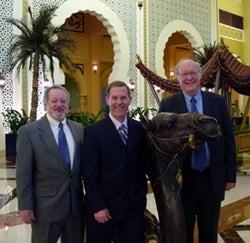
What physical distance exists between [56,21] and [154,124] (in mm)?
10275

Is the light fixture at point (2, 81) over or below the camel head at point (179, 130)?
over

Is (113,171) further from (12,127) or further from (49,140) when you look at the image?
(12,127)

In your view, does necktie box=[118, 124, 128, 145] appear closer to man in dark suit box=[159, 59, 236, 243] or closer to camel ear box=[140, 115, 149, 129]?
camel ear box=[140, 115, 149, 129]

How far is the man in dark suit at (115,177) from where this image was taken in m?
2.00

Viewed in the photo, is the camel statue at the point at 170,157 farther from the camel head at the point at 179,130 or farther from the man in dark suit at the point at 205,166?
the man in dark suit at the point at 205,166

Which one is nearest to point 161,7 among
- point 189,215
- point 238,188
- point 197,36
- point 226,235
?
point 197,36

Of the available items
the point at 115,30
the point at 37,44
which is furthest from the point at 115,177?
the point at 115,30

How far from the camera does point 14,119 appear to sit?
32.2 feet

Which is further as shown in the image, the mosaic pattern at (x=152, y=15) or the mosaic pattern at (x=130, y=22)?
the mosaic pattern at (x=130, y=22)

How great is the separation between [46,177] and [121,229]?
1.52 feet

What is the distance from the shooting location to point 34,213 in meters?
2.15

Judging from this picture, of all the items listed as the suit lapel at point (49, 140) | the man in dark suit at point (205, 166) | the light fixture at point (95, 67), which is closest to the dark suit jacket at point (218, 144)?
the man in dark suit at point (205, 166)

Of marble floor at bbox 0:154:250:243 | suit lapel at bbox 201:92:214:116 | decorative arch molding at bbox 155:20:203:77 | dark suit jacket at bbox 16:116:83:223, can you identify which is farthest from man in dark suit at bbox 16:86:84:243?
decorative arch molding at bbox 155:20:203:77

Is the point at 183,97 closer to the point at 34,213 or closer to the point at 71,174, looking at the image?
the point at 71,174
